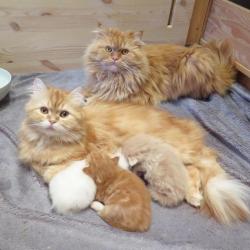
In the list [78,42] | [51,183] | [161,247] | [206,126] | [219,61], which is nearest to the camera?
[161,247]

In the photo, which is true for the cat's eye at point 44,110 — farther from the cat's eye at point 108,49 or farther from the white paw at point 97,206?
the cat's eye at point 108,49

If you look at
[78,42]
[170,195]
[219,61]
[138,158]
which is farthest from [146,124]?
[78,42]

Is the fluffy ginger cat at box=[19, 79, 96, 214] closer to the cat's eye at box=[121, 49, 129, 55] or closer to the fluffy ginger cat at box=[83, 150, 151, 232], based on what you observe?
the fluffy ginger cat at box=[83, 150, 151, 232]

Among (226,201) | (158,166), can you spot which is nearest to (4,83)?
(158,166)

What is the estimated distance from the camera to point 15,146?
1.44 meters

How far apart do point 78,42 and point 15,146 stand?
945 millimetres

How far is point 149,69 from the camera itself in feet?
5.78

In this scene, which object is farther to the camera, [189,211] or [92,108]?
[92,108]

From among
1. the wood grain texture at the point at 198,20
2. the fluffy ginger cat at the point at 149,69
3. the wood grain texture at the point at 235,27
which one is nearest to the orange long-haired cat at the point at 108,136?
the fluffy ginger cat at the point at 149,69

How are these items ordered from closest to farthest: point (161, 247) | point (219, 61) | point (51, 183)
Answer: point (161, 247) < point (51, 183) < point (219, 61)

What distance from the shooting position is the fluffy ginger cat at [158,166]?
3.96 feet

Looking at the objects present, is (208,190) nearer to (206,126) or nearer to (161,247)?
(161,247)

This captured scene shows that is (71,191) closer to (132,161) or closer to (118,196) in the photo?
(118,196)

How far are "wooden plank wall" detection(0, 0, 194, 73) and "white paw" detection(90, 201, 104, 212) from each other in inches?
48.2
